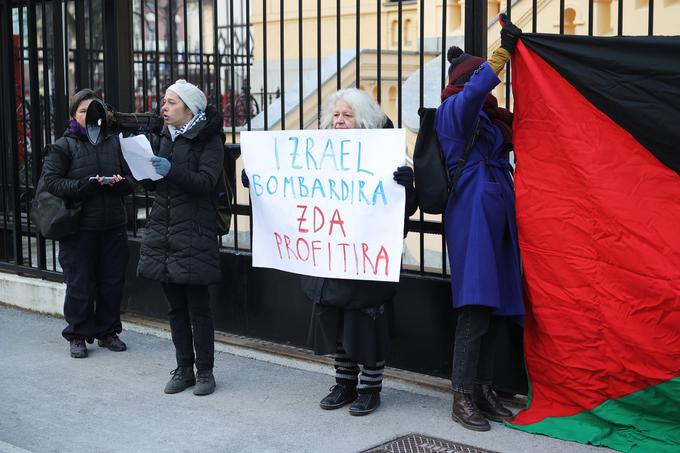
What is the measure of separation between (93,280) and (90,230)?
1.24ft

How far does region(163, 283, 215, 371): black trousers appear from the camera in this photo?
5.47 metres

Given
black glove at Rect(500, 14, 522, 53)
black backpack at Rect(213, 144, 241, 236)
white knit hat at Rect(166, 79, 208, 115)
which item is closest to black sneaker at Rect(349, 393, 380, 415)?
black backpack at Rect(213, 144, 241, 236)

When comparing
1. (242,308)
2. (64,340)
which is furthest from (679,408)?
(64,340)

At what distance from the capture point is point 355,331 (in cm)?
498

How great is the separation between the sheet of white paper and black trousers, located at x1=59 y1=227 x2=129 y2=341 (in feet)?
4.66

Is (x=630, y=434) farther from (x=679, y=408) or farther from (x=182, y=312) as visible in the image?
(x=182, y=312)

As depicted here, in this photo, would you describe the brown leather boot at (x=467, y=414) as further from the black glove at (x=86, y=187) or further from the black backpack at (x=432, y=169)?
the black glove at (x=86, y=187)

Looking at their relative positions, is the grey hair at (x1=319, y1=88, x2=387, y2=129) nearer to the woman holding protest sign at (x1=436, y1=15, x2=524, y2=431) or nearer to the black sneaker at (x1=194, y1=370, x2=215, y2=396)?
the woman holding protest sign at (x1=436, y1=15, x2=524, y2=431)

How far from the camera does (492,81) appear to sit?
14.8 feet

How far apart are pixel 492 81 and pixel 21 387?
3.37m

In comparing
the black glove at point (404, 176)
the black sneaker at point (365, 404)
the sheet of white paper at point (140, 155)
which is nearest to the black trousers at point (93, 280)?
the sheet of white paper at point (140, 155)

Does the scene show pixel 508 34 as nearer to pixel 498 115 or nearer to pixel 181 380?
pixel 498 115

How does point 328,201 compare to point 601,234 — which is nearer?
point 601,234

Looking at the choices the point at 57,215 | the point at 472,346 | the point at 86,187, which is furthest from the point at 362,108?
the point at 57,215
